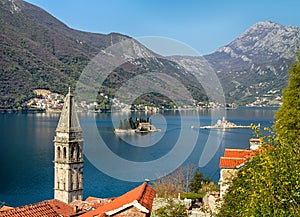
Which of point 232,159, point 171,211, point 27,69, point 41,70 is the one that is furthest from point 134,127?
point 41,70

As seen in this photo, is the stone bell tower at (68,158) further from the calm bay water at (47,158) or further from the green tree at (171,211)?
the calm bay water at (47,158)

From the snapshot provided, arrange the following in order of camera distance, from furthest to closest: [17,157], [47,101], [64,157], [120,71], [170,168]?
[120,71] < [47,101] < [17,157] < [170,168] < [64,157]

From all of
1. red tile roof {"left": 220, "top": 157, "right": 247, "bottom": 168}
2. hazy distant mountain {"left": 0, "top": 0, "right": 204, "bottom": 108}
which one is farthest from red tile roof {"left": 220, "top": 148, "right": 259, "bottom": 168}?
hazy distant mountain {"left": 0, "top": 0, "right": 204, "bottom": 108}

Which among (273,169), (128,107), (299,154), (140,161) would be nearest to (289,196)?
(273,169)

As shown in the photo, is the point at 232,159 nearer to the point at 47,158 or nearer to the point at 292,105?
the point at 292,105

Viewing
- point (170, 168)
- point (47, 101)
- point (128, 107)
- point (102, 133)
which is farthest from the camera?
point (47, 101)

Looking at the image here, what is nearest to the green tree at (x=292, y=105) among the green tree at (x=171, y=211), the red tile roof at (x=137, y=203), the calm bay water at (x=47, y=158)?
the calm bay water at (x=47, y=158)

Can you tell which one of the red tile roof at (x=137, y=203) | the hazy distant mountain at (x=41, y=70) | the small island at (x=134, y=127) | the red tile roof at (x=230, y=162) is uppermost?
the hazy distant mountain at (x=41, y=70)

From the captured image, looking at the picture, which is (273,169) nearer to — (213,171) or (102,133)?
(213,171)
